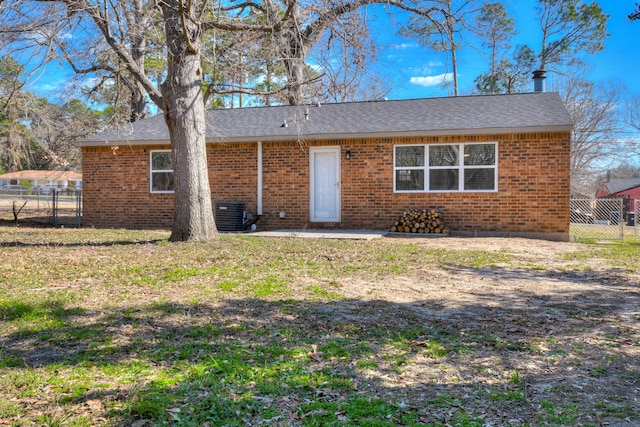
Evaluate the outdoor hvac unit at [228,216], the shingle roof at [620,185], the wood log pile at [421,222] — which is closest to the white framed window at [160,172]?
the outdoor hvac unit at [228,216]

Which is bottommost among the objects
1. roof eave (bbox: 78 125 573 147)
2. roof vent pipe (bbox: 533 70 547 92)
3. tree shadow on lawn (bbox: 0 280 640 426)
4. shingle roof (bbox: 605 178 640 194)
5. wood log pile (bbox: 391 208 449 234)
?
tree shadow on lawn (bbox: 0 280 640 426)

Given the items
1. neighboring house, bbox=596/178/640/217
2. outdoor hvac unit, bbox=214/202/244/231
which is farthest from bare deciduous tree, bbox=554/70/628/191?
outdoor hvac unit, bbox=214/202/244/231

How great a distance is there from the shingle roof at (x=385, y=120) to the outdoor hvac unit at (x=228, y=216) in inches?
71.4

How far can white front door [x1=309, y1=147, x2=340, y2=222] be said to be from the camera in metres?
12.9

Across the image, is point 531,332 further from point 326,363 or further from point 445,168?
point 445,168

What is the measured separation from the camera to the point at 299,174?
13.1m

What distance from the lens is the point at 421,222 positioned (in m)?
11.9

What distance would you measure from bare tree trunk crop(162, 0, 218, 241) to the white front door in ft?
14.5

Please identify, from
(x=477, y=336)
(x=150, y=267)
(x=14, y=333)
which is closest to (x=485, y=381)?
(x=477, y=336)

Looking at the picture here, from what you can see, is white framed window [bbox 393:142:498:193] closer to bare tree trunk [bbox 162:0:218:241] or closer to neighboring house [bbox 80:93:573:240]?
neighboring house [bbox 80:93:573:240]

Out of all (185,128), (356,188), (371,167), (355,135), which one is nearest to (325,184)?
(356,188)

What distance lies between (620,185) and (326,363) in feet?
160

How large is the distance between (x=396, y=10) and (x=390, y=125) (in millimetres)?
3743

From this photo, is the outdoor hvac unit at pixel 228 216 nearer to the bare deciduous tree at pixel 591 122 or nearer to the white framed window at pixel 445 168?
the white framed window at pixel 445 168
